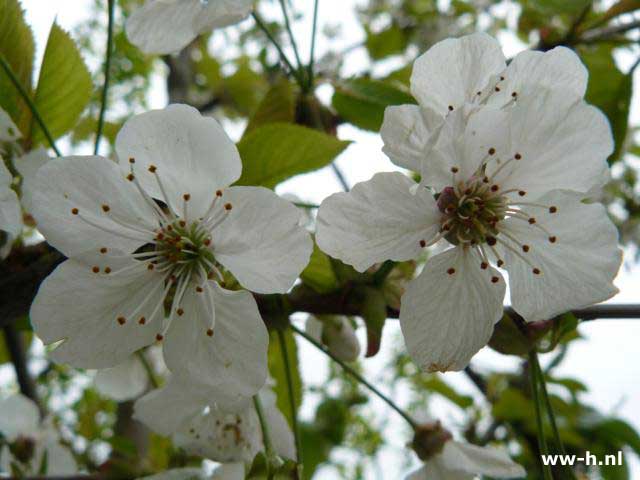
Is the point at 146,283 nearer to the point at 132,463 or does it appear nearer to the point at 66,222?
the point at 66,222

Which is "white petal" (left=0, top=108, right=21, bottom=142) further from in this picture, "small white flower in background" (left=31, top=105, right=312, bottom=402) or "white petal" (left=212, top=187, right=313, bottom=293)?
"white petal" (left=212, top=187, right=313, bottom=293)

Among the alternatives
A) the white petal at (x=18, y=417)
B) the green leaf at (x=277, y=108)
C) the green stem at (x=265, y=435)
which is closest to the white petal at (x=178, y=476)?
the green stem at (x=265, y=435)

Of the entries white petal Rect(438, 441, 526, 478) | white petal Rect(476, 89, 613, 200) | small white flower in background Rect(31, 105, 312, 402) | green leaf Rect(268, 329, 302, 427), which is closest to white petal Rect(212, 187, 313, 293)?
small white flower in background Rect(31, 105, 312, 402)

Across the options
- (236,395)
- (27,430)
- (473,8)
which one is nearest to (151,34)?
(236,395)

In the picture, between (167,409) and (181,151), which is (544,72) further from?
(167,409)

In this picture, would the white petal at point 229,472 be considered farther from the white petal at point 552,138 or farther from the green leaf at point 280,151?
the white petal at point 552,138

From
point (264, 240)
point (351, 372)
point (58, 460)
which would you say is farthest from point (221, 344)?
point (58, 460)
